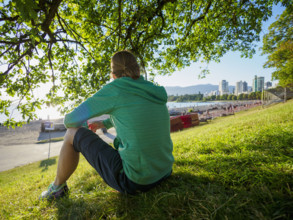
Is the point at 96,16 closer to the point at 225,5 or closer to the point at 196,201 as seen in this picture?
the point at 225,5

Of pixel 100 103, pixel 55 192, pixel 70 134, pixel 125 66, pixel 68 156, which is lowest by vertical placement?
pixel 55 192

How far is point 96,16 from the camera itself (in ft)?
16.6

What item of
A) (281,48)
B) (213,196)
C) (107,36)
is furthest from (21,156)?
(281,48)

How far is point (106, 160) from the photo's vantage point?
142 cm

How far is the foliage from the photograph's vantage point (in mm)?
18078

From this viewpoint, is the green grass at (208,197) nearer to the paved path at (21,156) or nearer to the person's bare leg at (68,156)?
the person's bare leg at (68,156)

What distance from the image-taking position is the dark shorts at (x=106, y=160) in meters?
1.40

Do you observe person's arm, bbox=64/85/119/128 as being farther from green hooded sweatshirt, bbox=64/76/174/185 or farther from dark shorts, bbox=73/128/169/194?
dark shorts, bbox=73/128/169/194

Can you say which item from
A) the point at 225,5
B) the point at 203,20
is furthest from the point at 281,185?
the point at 203,20

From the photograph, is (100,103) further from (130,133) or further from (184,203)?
(184,203)

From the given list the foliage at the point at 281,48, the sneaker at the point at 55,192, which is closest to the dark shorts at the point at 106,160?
the sneaker at the point at 55,192

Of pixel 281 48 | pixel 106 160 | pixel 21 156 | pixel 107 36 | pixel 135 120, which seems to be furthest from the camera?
pixel 281 48

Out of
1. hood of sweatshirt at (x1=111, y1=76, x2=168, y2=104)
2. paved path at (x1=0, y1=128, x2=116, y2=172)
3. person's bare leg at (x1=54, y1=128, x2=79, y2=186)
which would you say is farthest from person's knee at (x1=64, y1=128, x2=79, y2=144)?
paved path at (x1=0, y1=128, x2=116, y2=172)

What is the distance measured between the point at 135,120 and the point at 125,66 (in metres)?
0.65
